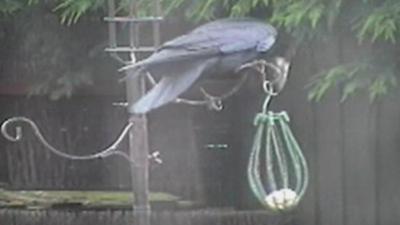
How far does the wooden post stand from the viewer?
→ 243 centimetres

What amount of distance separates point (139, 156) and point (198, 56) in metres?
0.33

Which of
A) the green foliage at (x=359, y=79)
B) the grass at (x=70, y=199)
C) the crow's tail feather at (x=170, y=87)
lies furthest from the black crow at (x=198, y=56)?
the grass at (x=70, y=199)

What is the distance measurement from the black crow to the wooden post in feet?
0.52

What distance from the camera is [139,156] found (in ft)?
7.97

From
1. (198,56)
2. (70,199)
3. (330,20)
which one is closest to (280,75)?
(198,56)

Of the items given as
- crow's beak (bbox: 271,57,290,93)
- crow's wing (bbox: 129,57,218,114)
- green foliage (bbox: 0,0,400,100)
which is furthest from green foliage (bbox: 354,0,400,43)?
crow's wing (bbox: 129,57,218,114)

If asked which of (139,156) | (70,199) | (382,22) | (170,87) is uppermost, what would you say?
(382,22)

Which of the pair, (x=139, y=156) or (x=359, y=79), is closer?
(x=139, y=156)

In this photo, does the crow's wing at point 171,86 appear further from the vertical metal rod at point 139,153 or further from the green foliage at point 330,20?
the green foliage at point 330,20

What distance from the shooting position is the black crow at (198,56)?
7.28 ft

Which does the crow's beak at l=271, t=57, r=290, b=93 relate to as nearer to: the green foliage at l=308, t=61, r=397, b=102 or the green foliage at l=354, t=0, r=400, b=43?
A: the green foliage at l=354, t=0, r=400, b=43

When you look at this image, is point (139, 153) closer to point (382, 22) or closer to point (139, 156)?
point (139, 156)

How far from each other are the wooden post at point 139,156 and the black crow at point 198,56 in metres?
0.16

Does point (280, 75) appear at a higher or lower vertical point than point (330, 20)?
lower
